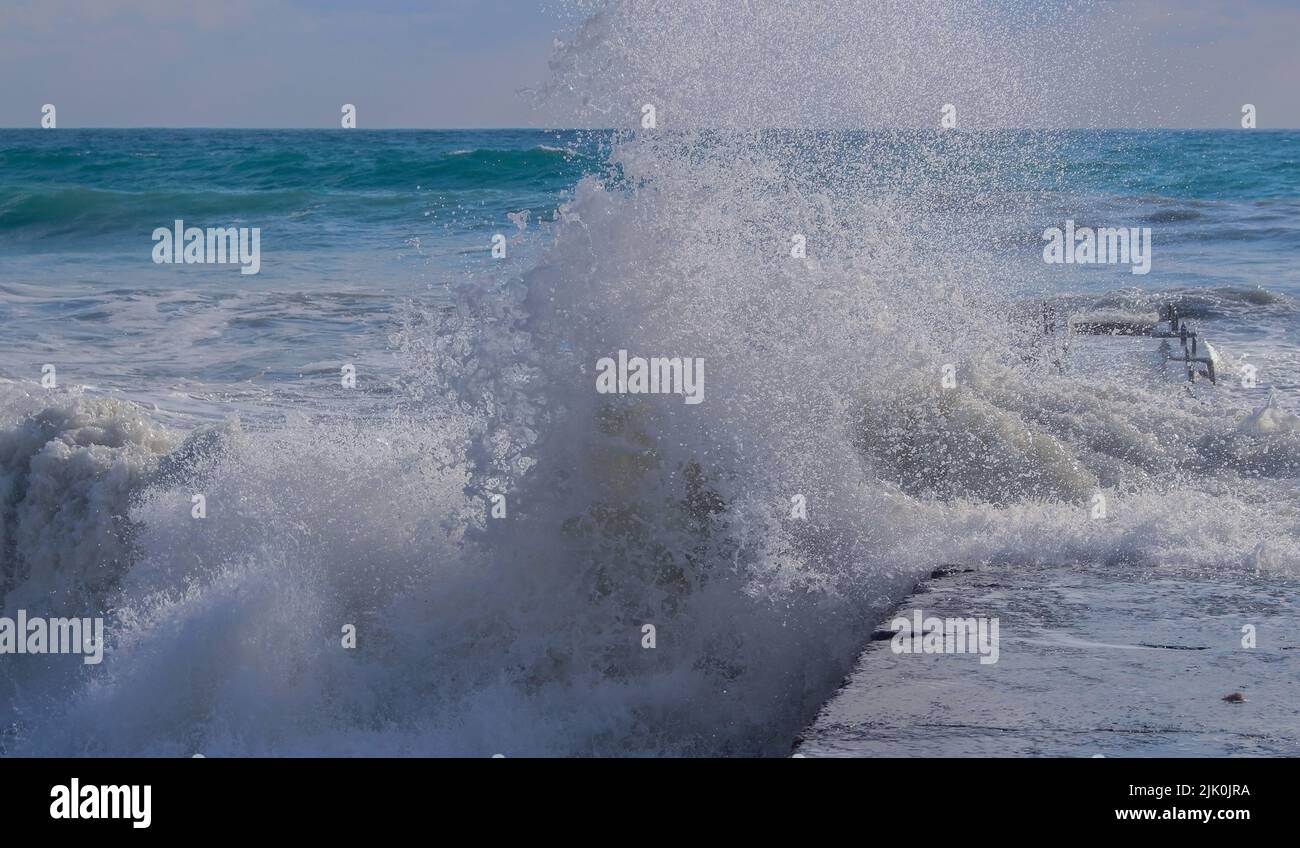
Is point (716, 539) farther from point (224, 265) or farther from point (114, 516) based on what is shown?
point (224, 265)

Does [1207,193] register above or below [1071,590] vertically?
above

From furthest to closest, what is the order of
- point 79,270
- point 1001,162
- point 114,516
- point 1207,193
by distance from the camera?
1. point 1207,193
2. point 1001,162
3. point 79,270
4. point 114,516

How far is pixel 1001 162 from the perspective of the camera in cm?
2097

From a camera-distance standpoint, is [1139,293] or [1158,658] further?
[1139,293]

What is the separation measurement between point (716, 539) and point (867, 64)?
14.4 feet

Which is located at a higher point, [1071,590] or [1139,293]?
[1139,293]

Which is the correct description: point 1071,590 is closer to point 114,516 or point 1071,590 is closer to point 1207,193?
point 114,516

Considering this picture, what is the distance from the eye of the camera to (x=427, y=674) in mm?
4523

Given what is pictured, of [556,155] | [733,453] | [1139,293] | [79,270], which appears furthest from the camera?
[556,155]

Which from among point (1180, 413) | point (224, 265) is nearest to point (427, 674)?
point (1180, 413)

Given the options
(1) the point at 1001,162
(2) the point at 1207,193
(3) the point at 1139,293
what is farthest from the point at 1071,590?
(2) the point at 1207,193

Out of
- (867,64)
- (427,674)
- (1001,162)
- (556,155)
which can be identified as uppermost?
(556,155)
